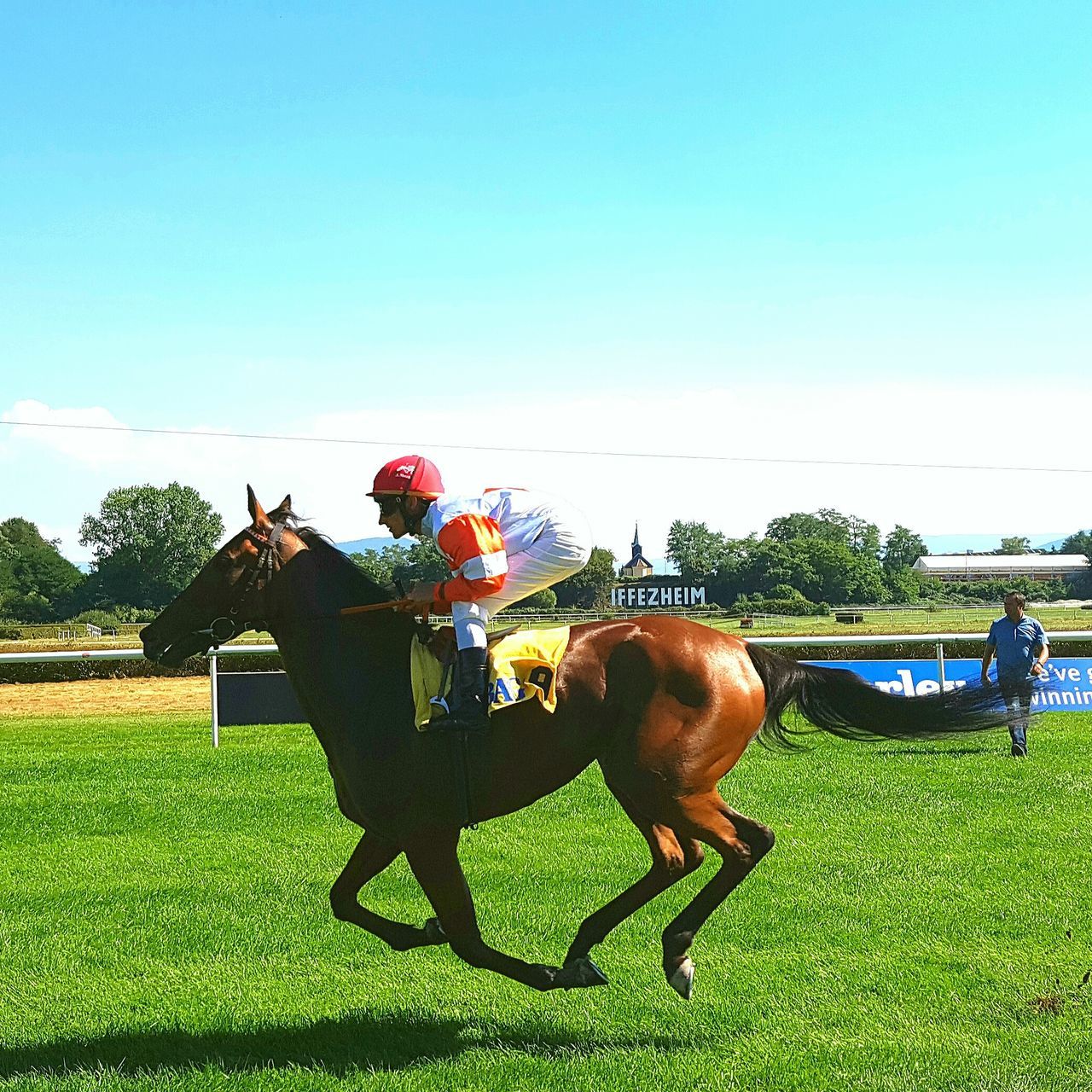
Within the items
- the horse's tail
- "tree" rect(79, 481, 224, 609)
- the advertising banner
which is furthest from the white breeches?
"tree" rect(79, 481, 224, 609)

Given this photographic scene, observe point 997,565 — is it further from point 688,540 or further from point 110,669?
point 110,669

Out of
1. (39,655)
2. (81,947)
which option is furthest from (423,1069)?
(39,655)

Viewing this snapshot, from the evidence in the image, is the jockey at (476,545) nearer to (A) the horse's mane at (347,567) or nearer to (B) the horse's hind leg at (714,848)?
(A) the horse's mane at (347,567)

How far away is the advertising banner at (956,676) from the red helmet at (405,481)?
8.14 m

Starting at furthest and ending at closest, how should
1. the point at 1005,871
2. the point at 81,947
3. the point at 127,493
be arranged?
1. the point at 127,493
2. the point at 1005,871
3. the point at 81,947

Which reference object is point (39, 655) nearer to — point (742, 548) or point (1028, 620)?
point (1028, 620)

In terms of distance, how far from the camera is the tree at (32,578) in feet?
230

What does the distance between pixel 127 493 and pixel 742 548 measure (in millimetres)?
44498

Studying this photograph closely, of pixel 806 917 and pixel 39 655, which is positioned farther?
pixel 39 655

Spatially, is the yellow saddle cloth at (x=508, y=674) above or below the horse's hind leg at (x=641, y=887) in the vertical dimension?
above

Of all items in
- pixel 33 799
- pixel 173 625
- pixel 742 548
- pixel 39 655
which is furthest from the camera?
pixel 742 548

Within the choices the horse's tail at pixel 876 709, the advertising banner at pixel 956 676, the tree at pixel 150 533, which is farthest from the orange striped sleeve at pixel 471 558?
the tree at pixel 150 533

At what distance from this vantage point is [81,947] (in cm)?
477

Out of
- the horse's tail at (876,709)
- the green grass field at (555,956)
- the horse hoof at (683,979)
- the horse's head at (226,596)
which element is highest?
the horse's head at (226,596)
